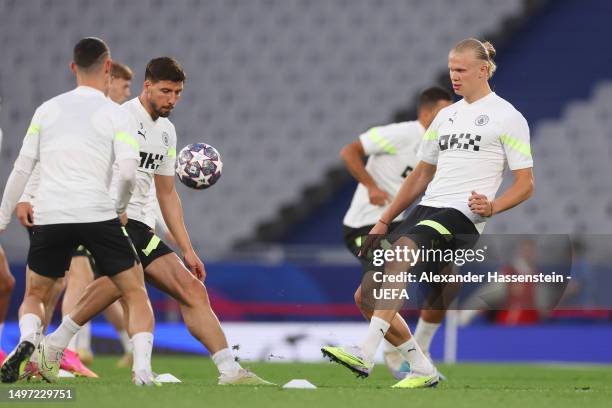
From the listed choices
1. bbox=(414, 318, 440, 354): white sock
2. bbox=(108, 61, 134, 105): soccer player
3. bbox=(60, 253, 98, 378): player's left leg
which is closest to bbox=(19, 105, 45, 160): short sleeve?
bbox=(60, 253, 98, 378): player's left leg

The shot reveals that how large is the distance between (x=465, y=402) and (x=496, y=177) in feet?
5.96

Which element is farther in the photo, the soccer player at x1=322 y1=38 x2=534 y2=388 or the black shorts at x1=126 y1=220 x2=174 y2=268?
the black shorts at x1=126 y1=220 x2=174 y2=268

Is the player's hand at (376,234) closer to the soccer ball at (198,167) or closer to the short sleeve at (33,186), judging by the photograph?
the soccer ball at (198,167)

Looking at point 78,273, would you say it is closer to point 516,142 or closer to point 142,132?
point 142,132

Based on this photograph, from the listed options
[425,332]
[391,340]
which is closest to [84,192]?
[391,340]

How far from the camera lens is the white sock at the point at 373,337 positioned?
710cm

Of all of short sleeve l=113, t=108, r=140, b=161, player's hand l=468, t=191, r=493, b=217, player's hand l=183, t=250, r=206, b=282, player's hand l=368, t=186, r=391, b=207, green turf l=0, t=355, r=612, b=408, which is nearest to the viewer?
green turf l=0, t=355, r=612, b=408

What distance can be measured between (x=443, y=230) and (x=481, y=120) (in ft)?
2.50

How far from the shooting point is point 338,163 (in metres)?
19.4

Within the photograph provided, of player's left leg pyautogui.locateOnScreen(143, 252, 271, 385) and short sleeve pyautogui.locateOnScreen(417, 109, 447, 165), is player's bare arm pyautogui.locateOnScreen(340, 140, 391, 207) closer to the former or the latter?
short sleeve pyautogui.locateOnScreen(417, 109, 447, 165)

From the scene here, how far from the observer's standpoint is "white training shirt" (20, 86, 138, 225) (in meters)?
6.85

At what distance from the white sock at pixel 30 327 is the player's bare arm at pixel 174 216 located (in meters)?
1.06

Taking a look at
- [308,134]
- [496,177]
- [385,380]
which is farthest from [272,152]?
[496,177]

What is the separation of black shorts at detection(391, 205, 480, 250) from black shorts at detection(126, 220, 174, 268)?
4.94 ft
